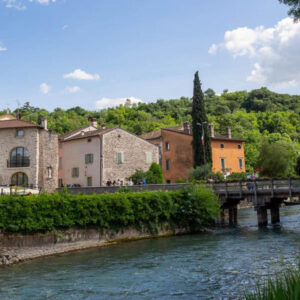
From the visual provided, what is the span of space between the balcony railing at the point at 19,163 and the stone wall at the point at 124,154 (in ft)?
28.2

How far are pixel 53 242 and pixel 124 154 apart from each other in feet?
70.9

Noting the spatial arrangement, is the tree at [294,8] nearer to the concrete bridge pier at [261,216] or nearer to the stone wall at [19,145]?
the concrete bridge pier at [261,216]

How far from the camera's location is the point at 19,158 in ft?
122

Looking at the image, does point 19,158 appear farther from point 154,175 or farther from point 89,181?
point 154,175

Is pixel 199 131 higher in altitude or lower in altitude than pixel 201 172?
higher

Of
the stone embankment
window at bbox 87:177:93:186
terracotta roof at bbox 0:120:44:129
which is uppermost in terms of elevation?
terracotta roof at bbox 0:120:44:129

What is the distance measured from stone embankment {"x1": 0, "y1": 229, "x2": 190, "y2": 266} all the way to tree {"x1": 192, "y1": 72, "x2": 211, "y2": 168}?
69.5ft

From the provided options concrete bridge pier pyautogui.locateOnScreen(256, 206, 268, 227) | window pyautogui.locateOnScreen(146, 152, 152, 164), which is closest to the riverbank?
concrete bridge pier pyautogui.locateOnScreen(256, 206, 268, 227)

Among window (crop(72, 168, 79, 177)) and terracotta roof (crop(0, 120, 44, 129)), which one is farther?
window (crop(72, 168, 79, 177))

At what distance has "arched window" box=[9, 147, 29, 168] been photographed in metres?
37.2

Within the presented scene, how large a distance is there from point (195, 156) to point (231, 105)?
324 feet

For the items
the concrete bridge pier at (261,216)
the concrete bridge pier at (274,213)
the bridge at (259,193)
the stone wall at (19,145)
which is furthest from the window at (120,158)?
the concrete bridge pier at (274,213)

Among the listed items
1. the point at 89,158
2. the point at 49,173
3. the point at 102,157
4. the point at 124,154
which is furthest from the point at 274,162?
the point at 49,173

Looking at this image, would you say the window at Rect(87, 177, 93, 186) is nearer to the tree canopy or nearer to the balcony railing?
the balcony railing
